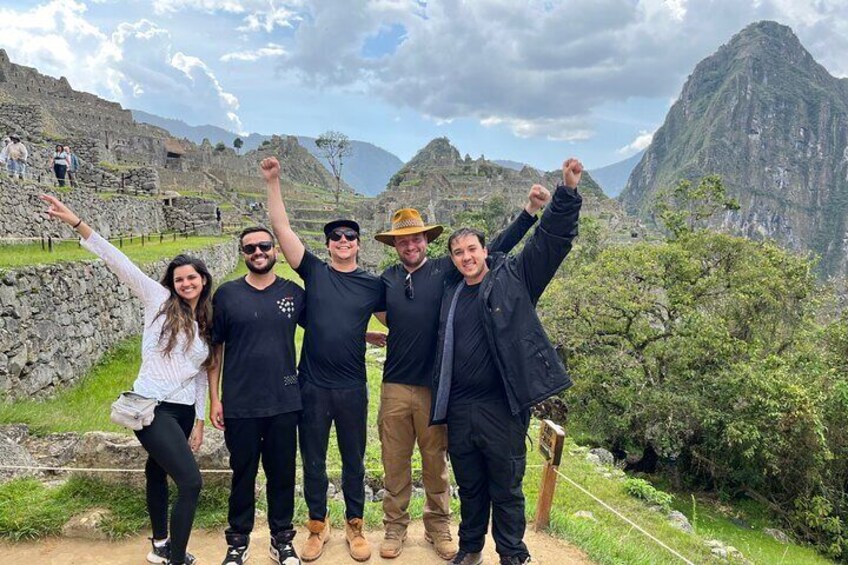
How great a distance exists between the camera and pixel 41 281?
7988mm

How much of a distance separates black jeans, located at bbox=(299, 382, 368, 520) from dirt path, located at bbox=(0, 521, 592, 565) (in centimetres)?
43

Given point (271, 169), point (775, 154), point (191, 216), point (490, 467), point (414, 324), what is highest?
point (775, 154)

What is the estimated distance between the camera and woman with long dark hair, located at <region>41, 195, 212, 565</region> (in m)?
3.48

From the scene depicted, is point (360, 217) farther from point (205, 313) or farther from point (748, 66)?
point (748, 66)

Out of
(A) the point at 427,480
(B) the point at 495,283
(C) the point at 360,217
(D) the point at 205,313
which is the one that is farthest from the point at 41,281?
(C) the point at 360,217

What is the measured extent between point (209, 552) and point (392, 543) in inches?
53.9

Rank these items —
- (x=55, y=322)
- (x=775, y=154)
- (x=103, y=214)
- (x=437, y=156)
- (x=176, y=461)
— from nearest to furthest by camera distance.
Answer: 1. (x=176, y=461)
2. (x=55, y=322)
3. (x=103, y=214)
4. (x=437, y=156)
5. (x=775, y=154)

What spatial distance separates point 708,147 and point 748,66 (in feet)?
152

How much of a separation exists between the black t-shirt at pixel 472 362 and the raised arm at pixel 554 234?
402 mm

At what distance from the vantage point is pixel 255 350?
3678 millimetres

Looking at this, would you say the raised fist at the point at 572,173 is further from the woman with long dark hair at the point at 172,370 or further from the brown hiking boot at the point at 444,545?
the brown hiking boot at the point at 444,545

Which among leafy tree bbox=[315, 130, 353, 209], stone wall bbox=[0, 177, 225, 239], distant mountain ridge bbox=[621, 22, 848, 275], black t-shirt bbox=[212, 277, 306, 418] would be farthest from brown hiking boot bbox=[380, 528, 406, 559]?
distant mountain ridge bbox=[621, 22, 848, 275]

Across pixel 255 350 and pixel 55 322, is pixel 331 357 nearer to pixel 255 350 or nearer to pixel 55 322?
pixel 255 350

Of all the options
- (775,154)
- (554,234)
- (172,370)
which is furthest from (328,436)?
(775,154)
